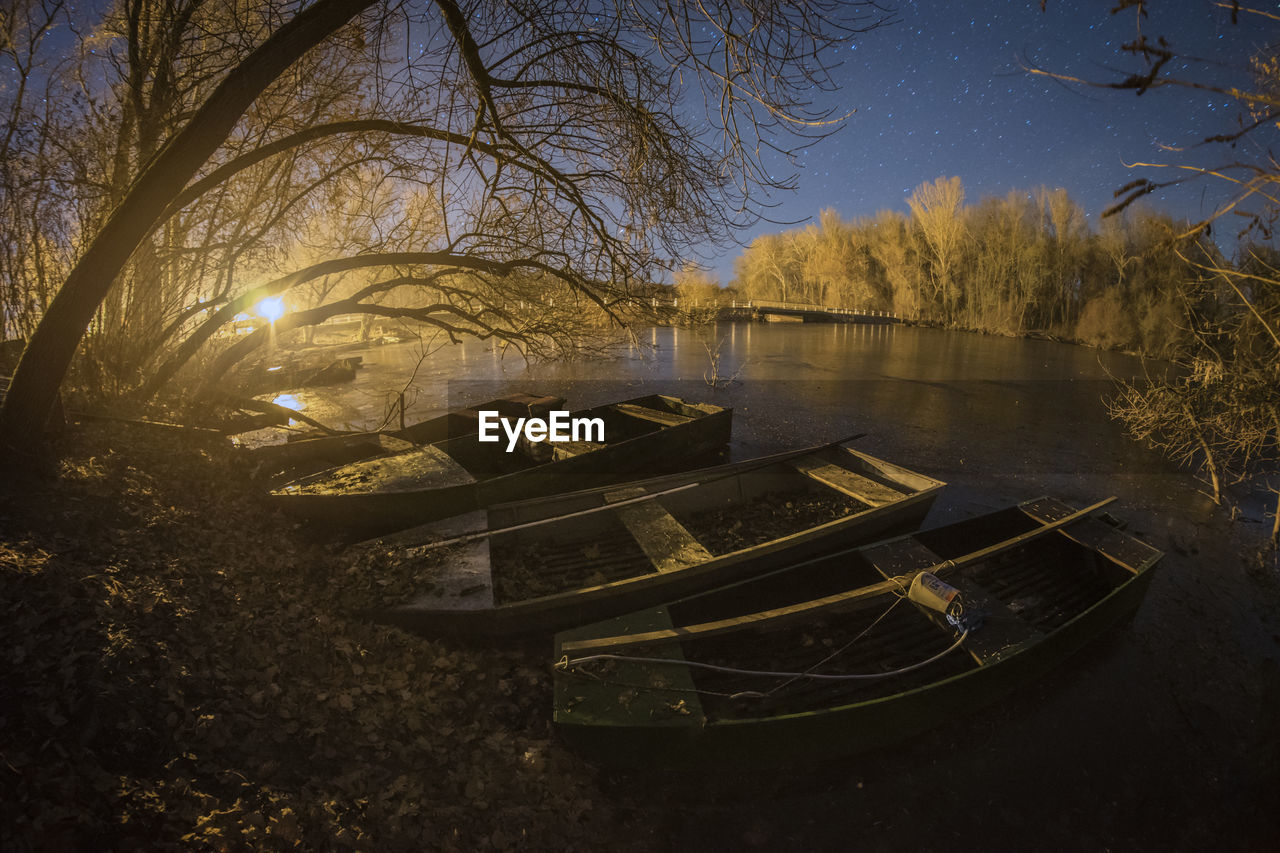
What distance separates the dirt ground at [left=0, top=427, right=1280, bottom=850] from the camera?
3.24 metres

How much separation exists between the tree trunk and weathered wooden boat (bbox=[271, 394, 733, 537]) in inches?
90.6

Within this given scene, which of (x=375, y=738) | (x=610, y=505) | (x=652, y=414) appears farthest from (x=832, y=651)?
(x=652, y=414)

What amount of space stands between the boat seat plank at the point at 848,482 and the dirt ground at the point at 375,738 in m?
2.84

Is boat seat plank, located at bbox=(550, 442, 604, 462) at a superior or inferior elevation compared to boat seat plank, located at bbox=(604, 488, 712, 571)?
superior

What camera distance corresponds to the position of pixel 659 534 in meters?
6.88

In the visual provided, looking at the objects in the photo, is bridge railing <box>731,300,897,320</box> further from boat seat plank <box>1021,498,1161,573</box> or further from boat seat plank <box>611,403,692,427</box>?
boat seat plank <box>1021,498,1161,573</box>

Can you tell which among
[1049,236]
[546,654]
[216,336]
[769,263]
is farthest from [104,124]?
[769,263]

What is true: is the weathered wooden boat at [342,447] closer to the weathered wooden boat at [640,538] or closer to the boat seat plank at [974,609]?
the weathered wooden boat at [640,538]

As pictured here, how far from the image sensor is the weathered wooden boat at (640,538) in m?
5.51

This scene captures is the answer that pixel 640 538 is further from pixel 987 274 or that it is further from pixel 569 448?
pixel 987 274

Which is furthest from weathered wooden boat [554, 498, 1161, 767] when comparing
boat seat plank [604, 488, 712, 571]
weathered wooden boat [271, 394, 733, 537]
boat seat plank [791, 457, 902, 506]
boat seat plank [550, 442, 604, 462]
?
boat seat plank [550, 442, 604, 462]

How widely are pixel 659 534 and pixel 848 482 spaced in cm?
365

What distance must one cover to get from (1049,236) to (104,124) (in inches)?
2526

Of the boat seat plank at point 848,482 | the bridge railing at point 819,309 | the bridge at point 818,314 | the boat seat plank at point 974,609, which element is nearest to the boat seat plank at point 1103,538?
the boat seat plank at point 848,482
